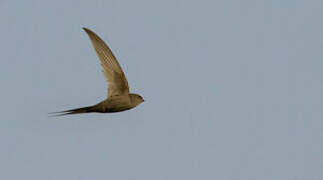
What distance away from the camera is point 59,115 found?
35.7 ft

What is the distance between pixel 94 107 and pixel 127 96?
57 cm

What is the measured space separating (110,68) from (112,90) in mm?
382

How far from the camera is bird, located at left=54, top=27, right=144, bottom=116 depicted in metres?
11.2

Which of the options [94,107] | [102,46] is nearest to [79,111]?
[94,107]

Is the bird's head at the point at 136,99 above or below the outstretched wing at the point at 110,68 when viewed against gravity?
below

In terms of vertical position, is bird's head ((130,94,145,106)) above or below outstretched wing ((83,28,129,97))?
below

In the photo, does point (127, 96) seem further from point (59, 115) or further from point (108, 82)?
point (59, 115)

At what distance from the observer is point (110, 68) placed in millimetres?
11359

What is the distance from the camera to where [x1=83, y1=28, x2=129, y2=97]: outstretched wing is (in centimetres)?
1105

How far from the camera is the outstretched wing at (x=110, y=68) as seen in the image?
1105 centimetres

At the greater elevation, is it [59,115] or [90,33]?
[90,33]

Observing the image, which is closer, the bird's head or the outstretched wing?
the outstretched wing

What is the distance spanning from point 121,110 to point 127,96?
0.25 metres

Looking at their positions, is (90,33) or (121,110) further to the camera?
(121,110)
